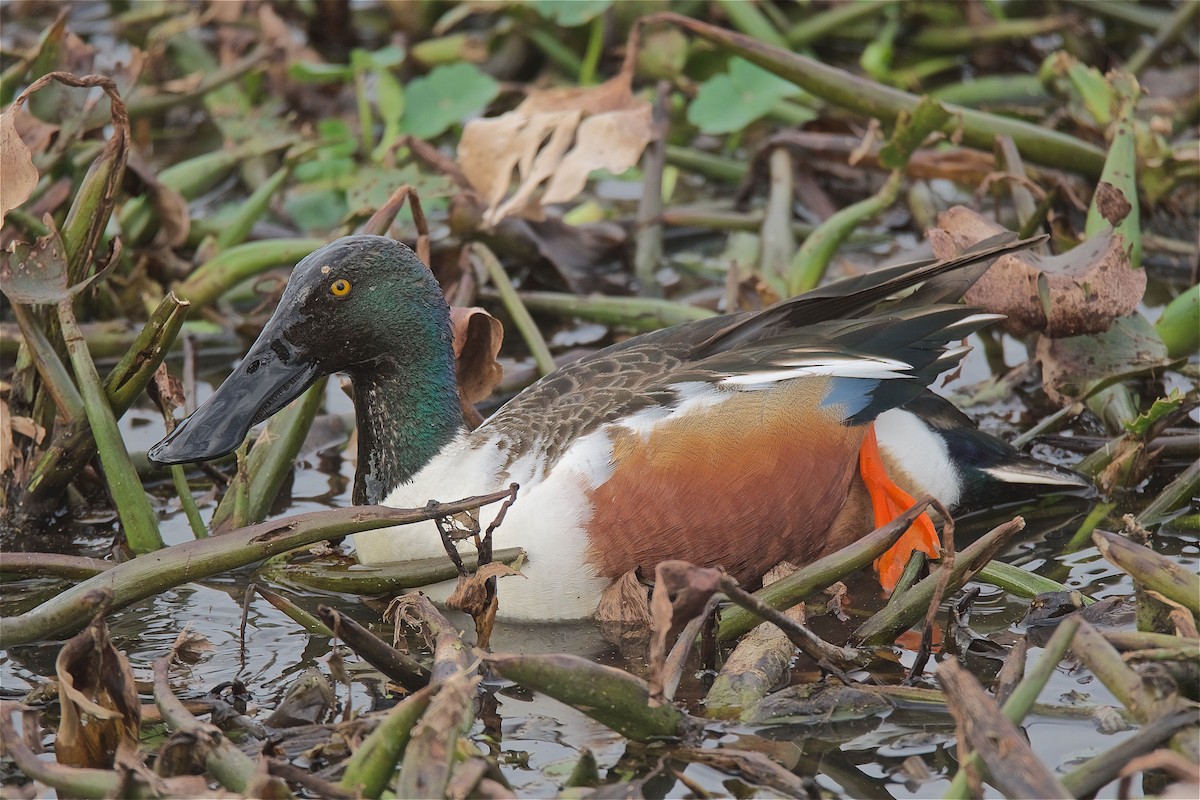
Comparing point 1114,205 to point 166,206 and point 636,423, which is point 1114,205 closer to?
point 636,423

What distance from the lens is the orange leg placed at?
12.4ft

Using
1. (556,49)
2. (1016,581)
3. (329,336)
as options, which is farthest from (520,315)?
(556,49)

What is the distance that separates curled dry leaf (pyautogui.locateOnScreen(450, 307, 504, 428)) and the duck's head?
228 mm

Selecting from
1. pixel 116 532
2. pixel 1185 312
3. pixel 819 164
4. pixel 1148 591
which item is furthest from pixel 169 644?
pixel 819 164

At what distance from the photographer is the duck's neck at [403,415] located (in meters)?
3.80

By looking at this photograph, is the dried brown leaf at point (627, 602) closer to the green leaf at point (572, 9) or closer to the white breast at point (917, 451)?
the white breast at point (917, 451)

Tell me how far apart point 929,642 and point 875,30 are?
442 cm

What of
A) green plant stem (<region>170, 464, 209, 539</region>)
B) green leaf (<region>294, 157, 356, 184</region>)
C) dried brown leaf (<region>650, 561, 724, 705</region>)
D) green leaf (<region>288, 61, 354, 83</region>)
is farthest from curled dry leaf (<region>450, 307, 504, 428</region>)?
green leaf (<region>288, 61, 354, 83</region>)

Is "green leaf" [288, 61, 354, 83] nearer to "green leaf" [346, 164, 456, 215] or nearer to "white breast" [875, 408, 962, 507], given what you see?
"green leaf" [346, 164, 456, 215]

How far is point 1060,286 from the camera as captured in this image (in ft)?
13.3

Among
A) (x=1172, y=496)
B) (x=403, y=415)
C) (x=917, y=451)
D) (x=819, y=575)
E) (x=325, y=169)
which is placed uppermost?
(x=325, y=169)

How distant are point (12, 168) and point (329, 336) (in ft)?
2.66

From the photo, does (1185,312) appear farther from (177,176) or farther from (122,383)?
(177,176)

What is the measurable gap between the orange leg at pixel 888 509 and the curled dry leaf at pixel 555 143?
134 centimetres
